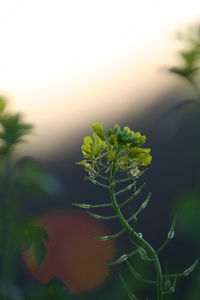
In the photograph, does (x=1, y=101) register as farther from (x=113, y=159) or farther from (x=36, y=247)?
(x=113, y=159)

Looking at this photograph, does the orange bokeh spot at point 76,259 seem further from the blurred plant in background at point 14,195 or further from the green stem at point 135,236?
the green stem at point 135,236

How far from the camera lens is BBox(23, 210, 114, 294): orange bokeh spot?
1.92 meters

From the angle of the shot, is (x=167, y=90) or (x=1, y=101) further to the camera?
(x=167, y=90)

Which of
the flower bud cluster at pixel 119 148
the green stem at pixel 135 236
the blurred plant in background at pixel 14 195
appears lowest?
the green stem at pixel 135 236

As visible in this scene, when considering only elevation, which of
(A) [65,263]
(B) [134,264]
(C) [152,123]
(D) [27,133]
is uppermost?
(C) [152,123]

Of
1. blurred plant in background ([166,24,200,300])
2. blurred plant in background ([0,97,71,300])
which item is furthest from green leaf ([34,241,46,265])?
blurred plant in background ([166,24,200,300])

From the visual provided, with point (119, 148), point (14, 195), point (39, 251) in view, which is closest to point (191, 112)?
point (14, 195)

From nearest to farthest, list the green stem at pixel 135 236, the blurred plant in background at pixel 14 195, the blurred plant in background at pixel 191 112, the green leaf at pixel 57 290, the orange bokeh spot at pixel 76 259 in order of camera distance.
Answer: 1. the green stem at pixel 135 236
2. the green leaf at pixel 57 290
3. the blurred plant in background at pixel 14 195
4. the blurred plant in background at pixel 191 112
5. the orange bokeh spot at pixel 76 259

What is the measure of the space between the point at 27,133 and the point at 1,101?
0.15 m

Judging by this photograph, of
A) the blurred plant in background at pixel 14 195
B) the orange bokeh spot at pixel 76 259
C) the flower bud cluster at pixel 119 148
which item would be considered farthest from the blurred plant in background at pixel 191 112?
the flower bud cluster at pixel 119 148

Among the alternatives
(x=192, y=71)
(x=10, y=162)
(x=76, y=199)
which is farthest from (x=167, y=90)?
(x=10, y=162)

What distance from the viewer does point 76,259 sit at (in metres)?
2.19

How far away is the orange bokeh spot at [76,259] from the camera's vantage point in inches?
75.8

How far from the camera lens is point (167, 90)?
4.10m
